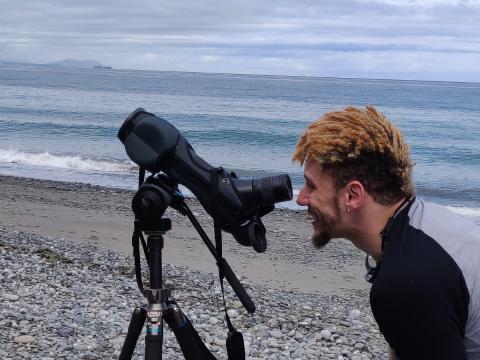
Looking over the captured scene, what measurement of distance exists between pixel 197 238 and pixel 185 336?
7.78 m

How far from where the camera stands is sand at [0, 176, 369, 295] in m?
8.48

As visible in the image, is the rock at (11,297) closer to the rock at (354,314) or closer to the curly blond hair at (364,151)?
the rock at (354,314)

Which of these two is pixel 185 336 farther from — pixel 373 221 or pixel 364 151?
pixel 364 151

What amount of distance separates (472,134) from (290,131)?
908cm

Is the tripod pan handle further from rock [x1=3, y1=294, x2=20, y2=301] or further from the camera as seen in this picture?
rock [x1=3, y1=294, x2=20, y2=301]

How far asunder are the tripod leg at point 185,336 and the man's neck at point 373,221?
796mm

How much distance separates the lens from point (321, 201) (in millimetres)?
1992

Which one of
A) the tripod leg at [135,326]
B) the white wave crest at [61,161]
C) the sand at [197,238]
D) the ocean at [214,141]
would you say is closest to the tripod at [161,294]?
the tripod leg at [135,326]

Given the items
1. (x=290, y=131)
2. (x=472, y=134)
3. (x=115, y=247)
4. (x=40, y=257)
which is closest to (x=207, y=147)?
(x=290, y=131)

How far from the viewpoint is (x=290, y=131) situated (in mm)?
32656

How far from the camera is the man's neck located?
1.38ft

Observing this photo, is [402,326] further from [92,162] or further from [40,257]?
[92,162]

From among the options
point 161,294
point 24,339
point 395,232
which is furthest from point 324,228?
point 24,339

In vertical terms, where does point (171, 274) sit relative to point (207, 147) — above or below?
above
